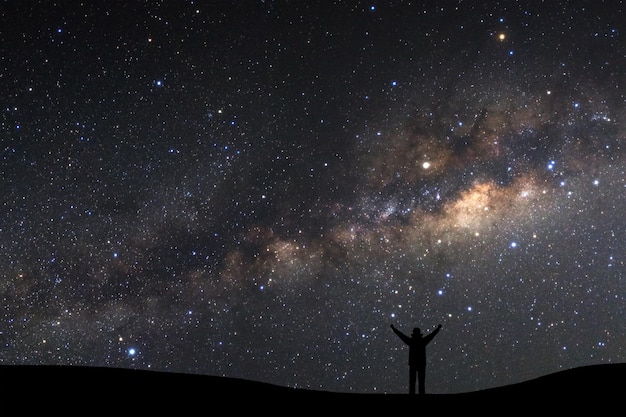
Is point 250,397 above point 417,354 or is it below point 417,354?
below

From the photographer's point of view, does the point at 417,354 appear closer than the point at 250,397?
No

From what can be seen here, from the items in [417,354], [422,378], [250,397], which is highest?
[417,354]

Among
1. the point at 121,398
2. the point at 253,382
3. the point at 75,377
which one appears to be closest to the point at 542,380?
the point at 253,382

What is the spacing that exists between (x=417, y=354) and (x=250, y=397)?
3.64 m

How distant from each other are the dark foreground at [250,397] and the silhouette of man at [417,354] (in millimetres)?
1569

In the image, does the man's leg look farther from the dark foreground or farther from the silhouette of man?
the dark foreground

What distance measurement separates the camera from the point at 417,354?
10.5 meters

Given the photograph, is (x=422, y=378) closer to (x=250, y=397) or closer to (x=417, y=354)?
(x=417, y=354)

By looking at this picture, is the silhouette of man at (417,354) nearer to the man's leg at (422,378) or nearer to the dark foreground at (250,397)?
the man's leg at (422,378)

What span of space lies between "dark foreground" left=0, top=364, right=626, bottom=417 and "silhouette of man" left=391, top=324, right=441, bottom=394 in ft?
5.15

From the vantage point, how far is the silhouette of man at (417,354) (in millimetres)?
10438

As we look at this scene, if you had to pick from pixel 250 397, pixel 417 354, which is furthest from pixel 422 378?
pixel 250 397

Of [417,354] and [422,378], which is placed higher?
[417,354]

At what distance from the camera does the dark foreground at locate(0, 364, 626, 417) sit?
7.65m
